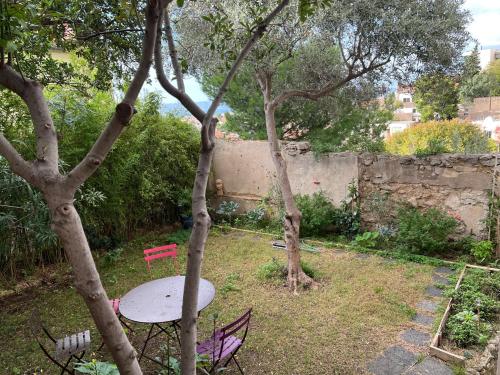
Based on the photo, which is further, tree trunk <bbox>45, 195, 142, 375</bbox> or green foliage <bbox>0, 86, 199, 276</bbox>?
green foliage <bbox>0, 86, 199, 276</bbox>

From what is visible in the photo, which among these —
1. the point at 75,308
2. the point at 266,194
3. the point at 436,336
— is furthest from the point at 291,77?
the point at 75,308

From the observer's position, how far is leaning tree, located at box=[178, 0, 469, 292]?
165 inches

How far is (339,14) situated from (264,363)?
389 centimetres

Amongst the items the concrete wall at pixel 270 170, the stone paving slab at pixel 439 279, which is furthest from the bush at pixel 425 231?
the concrete wall at pixel 270 170

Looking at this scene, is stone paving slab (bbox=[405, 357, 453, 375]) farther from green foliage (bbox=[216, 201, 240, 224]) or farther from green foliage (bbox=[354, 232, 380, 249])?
green foliage (bbox=[216, 201, 240, 224])

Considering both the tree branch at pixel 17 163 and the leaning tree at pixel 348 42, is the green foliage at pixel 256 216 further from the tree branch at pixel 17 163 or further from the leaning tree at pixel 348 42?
the tree branch at pixel 17 163

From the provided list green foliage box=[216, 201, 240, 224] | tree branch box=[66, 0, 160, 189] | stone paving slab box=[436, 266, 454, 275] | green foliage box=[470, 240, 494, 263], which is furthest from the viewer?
green foliage box=[216, 201, 240, 224]

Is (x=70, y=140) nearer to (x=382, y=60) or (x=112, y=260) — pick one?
(x=112, y=260)

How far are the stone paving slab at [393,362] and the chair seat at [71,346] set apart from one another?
236cm

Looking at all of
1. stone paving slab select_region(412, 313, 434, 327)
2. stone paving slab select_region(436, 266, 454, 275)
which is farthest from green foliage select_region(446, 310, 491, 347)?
stone paving slab select_region(436, 266, 454, 275)

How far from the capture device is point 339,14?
4363 mm

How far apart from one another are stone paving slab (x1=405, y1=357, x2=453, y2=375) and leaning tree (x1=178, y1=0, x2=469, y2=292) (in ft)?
5.57

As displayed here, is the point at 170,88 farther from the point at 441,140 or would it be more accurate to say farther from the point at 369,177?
the point at 441,140

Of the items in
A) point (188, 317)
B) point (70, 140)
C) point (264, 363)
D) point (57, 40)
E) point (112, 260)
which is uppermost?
Answer: point (57, 40)
